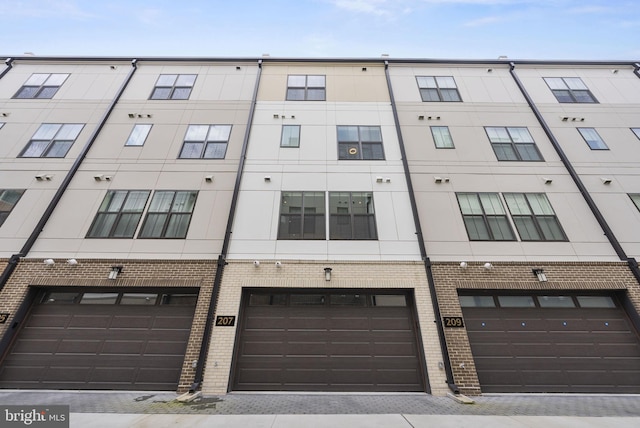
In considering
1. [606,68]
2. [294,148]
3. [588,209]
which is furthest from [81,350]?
[606,68]

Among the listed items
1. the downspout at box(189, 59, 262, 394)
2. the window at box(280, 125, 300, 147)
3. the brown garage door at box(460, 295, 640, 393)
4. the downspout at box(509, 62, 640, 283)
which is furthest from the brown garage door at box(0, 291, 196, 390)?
the downspout at box(509, 62, 640, 283)

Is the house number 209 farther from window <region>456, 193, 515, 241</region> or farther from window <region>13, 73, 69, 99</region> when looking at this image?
window <region>13, 73, 69, 99</region>

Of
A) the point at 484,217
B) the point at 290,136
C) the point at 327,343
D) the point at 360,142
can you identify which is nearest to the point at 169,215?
the point at 290,136

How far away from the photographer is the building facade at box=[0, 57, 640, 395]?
7566 millimetres

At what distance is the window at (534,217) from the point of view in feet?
29.9

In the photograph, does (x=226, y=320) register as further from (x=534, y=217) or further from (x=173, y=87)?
(x=173, y=87)

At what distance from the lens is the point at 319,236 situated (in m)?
9.22

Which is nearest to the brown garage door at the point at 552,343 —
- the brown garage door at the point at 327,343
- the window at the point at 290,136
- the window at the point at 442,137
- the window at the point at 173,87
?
the brown garage door at the point at 327,343

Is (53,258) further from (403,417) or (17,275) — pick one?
(403,417)

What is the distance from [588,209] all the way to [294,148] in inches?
451

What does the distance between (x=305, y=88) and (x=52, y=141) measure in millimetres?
11470

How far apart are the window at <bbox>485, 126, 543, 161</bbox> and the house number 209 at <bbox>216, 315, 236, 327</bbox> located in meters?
12.0

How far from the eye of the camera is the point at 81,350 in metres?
7.65

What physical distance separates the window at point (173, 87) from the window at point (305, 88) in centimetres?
504
